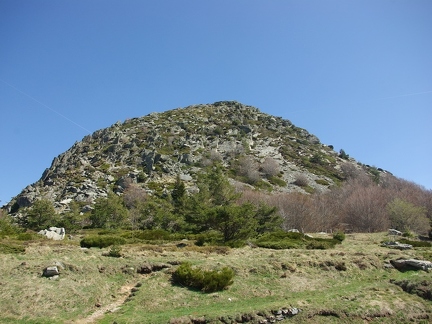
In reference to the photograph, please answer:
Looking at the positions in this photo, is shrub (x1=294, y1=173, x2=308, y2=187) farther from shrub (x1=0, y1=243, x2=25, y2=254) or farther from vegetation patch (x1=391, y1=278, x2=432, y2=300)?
shrub (x1=0, y1=243, x2=25, y2=254)

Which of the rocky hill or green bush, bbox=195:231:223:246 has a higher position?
the rocky hill

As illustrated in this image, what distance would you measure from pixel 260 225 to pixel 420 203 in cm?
4044

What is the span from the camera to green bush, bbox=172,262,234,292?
14.1 meters

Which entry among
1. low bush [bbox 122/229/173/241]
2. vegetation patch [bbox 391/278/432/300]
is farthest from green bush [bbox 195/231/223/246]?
vegetation patch [bbox 391/278/432/300]

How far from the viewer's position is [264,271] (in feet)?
53.5

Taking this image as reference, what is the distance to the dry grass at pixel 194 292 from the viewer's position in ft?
37.9

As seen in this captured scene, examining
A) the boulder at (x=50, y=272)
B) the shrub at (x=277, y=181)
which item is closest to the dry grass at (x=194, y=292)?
the boulder at (x=50, y=272)

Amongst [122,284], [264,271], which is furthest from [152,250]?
[264,271]

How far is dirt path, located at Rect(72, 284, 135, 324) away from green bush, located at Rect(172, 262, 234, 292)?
2.21m

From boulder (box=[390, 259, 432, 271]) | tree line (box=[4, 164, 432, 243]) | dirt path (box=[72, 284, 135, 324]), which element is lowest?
dirt path (box=[72, 284, 135, 324])

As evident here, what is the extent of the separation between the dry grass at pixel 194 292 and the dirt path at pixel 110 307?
0.04 metres

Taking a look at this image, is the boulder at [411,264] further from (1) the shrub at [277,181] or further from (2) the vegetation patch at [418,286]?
(1) the shrub at [277,181]

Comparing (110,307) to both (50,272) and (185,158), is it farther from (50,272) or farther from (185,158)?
(185,158)

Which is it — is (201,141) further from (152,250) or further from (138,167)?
(152,250)
